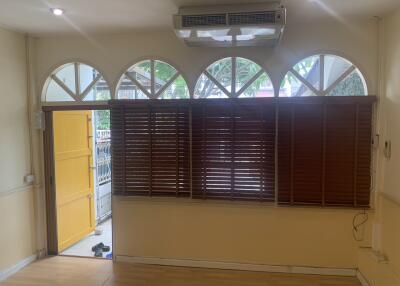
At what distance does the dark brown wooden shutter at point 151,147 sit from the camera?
3852mm

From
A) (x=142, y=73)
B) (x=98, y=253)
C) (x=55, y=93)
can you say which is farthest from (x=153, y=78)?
(x=98, y=253)

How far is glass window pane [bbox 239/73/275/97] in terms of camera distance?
377 centimetres

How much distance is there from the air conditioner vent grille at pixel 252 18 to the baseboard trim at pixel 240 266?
2.64 metres

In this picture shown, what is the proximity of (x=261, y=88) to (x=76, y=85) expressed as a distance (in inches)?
89.9

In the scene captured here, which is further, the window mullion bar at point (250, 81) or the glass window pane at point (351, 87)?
the window mullion bar at point (250, 81)

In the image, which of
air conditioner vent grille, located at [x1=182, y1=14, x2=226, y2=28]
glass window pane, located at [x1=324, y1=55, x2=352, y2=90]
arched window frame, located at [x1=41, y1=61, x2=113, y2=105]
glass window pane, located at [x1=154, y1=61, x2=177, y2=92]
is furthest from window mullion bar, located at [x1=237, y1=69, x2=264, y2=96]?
arched window frame, located at [x1=41, y1=61, x2=113, y2=105]

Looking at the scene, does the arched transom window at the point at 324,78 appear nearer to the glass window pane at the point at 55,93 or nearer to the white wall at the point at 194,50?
the white wall at the point at 194,50

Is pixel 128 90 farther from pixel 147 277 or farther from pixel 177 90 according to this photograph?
pixel 147 277

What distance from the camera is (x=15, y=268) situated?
3893mm

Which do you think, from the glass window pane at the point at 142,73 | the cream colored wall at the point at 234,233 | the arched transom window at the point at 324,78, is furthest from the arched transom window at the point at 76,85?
the arched transom window at the point at 324,78

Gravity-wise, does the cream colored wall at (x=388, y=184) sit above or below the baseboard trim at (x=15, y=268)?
above

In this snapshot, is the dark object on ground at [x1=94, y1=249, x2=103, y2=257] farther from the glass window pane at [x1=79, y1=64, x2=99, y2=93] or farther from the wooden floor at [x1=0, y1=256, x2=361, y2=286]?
the glass window pane at [x1=79, y1=64, x2=99, y2=93]

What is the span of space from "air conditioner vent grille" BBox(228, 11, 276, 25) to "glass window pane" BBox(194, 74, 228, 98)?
1.02m

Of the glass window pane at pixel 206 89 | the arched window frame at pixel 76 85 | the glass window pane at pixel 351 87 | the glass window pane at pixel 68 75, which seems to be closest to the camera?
the glass window pane at pixel 351 87
